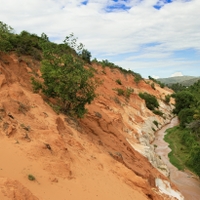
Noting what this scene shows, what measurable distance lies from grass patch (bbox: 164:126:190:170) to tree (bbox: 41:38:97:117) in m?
13.8

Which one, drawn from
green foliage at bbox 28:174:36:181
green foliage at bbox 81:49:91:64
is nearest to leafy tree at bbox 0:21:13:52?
green foliage at bbox 28:174:36:181

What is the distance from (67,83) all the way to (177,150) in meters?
19.7

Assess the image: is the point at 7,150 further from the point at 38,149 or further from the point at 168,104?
the point at 168,104

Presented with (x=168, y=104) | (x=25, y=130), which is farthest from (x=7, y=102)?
Result: (x=168, y=104)

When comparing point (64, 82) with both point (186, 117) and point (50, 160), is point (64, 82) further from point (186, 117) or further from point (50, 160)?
point (186, 117)

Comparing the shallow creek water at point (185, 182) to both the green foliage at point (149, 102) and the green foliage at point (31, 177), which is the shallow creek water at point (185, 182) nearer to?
the green foliage at point (31, 177)

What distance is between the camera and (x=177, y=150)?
106 ft

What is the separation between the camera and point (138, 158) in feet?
70.5

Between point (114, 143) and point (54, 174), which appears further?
point (114, 143)

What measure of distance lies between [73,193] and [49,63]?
11.6m

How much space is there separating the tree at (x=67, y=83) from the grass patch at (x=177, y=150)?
1378 centimetres

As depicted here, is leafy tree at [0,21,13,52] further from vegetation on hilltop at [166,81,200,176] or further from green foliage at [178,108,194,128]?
green foliage at [178,108,194,128]

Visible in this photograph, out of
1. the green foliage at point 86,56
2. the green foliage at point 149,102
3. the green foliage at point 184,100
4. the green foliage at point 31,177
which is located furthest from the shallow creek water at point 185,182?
the green foliage at point 86,56

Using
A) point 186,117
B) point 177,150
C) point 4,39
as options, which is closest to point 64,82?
point 4,39
